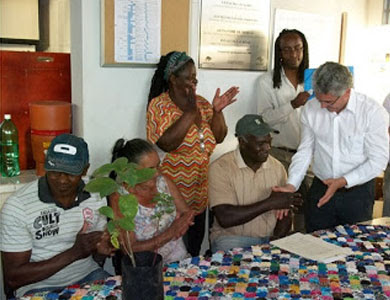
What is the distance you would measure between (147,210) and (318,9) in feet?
7.08

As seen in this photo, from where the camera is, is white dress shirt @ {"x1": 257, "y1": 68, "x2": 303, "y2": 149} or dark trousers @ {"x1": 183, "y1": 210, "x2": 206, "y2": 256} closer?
dark trousers @ {"x1": 183, "y1": 210, "x2": 206, "y2": 256}

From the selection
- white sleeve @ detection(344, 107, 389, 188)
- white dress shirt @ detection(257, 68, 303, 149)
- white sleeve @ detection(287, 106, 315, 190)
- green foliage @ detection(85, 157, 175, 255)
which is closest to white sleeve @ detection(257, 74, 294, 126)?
white dress shirt @ detection(257, 68, 303, 149)

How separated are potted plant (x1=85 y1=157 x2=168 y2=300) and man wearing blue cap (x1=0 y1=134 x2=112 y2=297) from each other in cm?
49

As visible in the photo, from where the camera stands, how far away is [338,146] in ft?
7.62

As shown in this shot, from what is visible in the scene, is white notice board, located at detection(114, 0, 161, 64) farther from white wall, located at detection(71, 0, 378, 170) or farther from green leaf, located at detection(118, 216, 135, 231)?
green leaf, located at detection(118, 216, 135, 231)

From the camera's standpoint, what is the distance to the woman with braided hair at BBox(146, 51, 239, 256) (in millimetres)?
2338

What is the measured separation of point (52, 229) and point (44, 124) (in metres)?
0.71

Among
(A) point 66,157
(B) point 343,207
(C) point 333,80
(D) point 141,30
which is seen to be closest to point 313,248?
(B) point 343,207

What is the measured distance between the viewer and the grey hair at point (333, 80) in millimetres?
2057

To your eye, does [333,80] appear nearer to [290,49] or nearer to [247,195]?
[247,195]

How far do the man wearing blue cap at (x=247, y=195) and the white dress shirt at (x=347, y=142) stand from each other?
0.14m

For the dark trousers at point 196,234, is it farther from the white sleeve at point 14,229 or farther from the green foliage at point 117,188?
the green foliage at point 117,188

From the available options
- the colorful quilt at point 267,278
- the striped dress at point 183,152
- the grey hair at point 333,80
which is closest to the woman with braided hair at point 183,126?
the striped dress at point 183,152

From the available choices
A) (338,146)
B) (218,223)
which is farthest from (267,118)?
(218,223)
